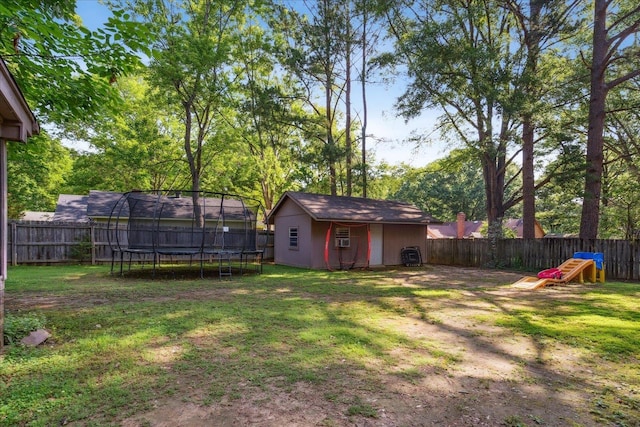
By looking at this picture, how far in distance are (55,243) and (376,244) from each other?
12235 mm

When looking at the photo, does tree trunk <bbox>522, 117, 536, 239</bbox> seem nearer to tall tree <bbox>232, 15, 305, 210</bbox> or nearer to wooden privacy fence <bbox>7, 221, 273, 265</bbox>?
tall tree <bbox>232, 15, 305, 210</bbox>

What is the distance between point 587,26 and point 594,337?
14050mm

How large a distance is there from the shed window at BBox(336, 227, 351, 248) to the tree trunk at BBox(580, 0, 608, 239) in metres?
8.46

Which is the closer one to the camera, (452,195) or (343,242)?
(343,242)

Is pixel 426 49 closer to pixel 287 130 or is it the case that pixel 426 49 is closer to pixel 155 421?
pixel 287 130

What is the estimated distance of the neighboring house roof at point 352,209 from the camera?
13.2 metres

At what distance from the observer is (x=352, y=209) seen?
47.4 feet

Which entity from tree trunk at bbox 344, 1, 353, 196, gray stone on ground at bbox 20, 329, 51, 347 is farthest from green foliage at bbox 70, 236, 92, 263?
tree trunk at bbox 344, 1, 353, 196

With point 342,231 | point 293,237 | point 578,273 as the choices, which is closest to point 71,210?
point 293,237

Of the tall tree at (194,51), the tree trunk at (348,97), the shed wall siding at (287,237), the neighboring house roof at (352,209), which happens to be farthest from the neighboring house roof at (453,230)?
the tall tree at (194,51)

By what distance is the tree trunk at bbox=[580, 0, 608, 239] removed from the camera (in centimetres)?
1205

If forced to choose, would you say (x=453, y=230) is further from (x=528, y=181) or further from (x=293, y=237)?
(x=293, y=237)

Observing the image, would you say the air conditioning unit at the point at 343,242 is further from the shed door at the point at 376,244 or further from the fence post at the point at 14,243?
the fence post at the point at 14,243

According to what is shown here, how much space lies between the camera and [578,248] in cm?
1223
